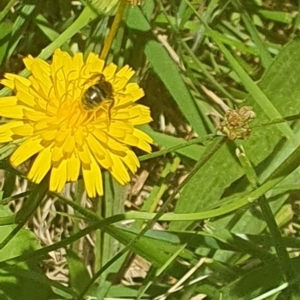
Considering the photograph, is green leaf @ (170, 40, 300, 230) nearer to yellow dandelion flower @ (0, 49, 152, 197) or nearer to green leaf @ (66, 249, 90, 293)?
green leaf @ (66, 249, 90, 293)

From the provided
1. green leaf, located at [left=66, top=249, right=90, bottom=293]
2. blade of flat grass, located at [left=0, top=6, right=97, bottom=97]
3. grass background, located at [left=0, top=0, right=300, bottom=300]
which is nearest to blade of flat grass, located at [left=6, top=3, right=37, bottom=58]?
grass background, located at [left=0, top=0, right=300, bottom=300]

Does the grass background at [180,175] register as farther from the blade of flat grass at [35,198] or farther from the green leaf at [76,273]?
the blade of flat grass at [35,198]

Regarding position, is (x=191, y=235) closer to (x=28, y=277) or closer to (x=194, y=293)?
(x=194, y=293)

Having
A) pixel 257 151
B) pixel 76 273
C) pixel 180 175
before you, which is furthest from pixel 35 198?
pixel 180 175

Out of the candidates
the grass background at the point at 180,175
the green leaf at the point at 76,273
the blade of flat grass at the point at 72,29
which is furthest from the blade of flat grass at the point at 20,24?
the green leaf at the point at 76,273

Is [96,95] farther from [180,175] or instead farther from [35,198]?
[180,175]

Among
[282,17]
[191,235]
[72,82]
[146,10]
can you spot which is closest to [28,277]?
[191,235]

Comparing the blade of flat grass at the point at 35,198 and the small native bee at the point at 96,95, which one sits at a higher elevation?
the small native bee at the point at 96,95
